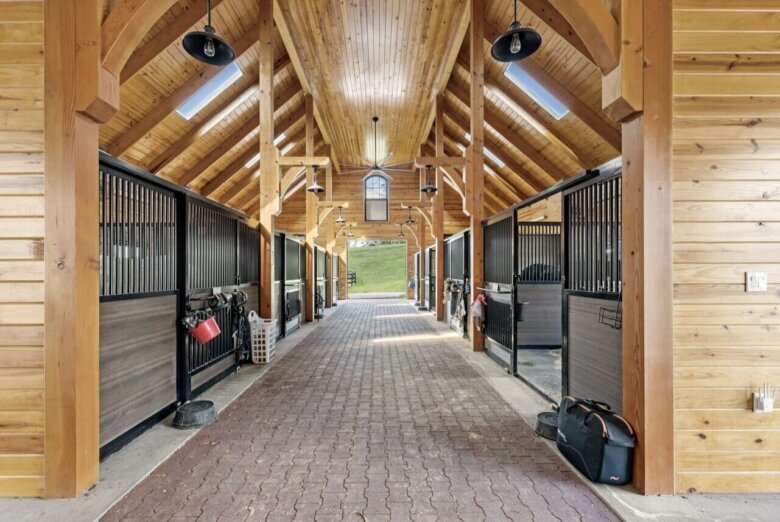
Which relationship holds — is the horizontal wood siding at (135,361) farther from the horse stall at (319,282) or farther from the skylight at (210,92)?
the horse stall at (319,282)

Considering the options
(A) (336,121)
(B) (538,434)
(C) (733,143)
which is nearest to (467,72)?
(A) (336,121)

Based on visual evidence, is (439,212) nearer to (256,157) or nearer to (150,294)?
(256,157)

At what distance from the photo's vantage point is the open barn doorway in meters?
30.4

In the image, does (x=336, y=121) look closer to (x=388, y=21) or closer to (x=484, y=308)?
(x=388, y=21)

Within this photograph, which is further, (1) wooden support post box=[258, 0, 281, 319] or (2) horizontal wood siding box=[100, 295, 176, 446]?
(1) wooden support post box=[258, 0, 281, 319]

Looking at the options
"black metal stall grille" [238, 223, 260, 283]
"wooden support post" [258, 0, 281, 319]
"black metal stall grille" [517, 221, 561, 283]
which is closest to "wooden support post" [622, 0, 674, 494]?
"black metal stall grille" [517, 221, 561, 283]

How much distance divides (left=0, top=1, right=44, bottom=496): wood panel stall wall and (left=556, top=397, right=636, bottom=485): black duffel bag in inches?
113

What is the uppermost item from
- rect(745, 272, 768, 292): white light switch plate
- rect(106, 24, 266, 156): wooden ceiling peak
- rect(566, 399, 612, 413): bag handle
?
rect(106, 24, 266, 156): wooden ceiling peak

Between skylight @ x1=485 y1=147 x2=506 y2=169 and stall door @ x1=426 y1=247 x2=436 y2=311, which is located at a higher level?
skylight @ x1=485 y1=147 x2=506 y2=169

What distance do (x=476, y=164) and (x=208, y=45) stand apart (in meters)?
3.78

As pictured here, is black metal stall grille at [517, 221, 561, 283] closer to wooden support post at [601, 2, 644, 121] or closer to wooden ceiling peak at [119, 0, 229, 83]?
wooden support post at [601, 2, 644, 121]

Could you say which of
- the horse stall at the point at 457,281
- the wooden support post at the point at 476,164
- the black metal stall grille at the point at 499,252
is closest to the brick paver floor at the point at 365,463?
the black metal stall grille at the point at 499,252

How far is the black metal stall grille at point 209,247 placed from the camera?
3.57 m

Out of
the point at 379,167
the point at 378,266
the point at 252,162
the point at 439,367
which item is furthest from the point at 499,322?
the point at 378,266
